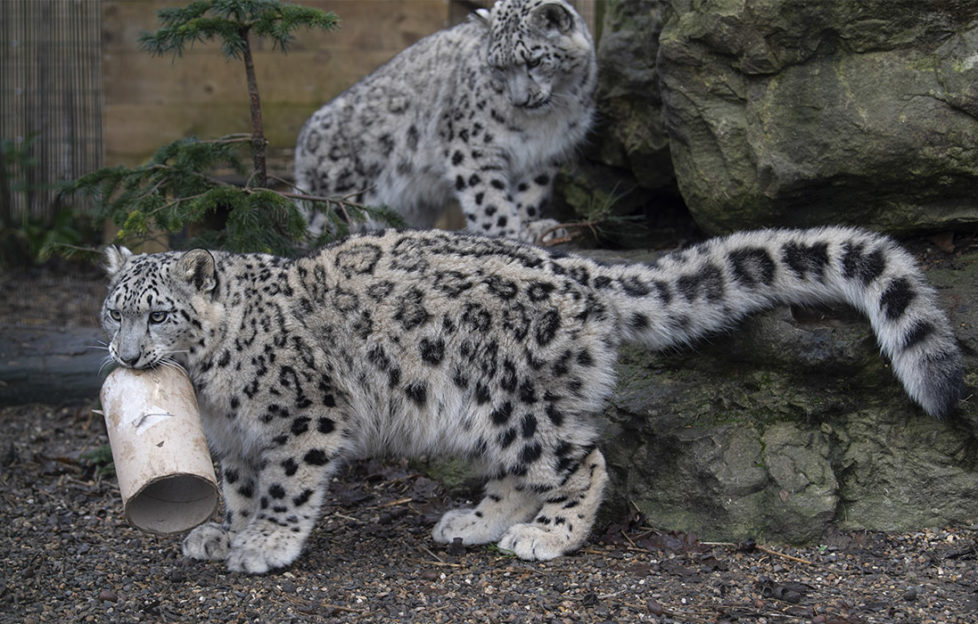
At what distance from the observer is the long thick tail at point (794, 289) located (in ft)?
14.5

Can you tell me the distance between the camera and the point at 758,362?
5.05 metres

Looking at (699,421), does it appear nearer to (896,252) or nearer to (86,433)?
(896,252)

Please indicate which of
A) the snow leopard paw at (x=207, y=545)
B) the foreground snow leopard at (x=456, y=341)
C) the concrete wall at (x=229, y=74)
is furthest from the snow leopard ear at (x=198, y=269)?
the concrete wall at (x=229, y=74)

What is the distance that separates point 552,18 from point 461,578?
4038 millimetres

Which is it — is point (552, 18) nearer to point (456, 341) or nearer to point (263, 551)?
point (456, 341)

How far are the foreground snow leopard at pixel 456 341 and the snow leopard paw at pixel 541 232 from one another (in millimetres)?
2074

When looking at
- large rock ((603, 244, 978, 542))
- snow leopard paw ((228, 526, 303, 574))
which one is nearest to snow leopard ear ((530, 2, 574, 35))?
large rock ((603, 244, 978, 542))

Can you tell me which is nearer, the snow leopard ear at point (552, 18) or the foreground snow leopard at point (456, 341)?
the foreground snow leopard at point (456, 341)

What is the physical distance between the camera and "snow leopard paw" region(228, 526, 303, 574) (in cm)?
461

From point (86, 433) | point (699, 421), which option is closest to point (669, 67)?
point (699, 421)

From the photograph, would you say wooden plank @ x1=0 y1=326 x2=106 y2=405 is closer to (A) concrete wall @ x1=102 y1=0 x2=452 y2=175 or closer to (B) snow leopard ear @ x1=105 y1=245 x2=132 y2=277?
(B) snow leopard ear @ x1=105 y1=245 x2=132 y2=277

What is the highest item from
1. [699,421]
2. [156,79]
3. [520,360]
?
[156,79]

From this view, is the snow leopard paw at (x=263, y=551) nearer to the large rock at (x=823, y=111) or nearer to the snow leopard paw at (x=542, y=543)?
the snow leopard paw at (x=542, y=543)

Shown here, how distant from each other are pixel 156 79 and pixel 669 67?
5631 mm
